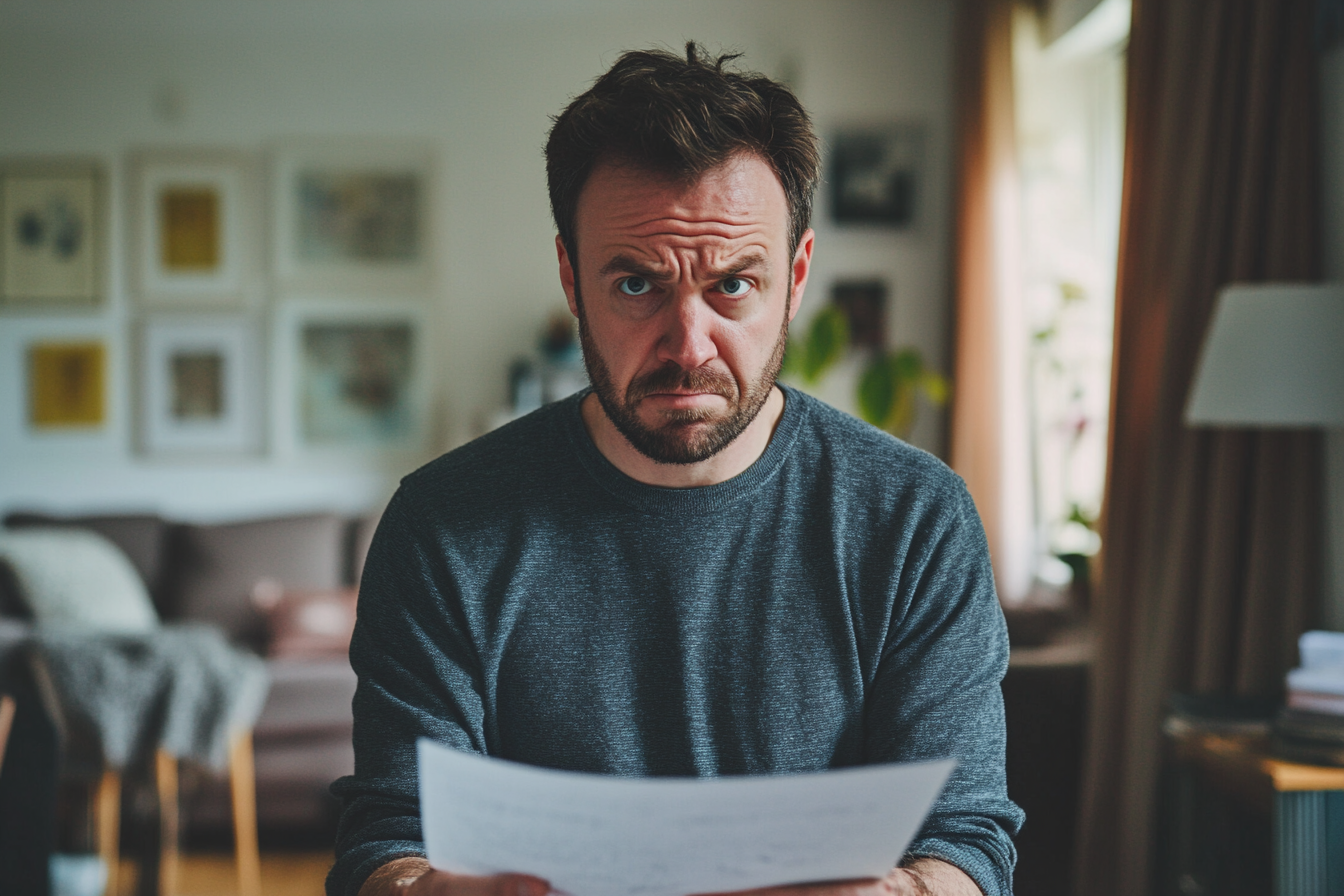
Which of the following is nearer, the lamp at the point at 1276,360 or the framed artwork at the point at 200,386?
the lamp at the point at 1276,360

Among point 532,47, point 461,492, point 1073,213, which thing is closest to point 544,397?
point 532,47

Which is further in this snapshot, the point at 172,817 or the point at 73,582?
the point at 73,582

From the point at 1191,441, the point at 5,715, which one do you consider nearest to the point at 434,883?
the point at 5,715

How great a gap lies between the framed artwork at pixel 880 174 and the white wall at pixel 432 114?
0.19 ft

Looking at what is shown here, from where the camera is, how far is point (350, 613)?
148 inches

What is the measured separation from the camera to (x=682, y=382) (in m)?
1.02

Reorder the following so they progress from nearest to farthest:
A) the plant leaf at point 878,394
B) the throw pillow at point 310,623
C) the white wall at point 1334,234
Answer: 1. the white wall at point 1334,234
2. the throw pillow at point 310,623
3. the plant leaf at point 878,394

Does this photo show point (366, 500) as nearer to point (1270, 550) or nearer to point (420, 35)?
point (420, 35)

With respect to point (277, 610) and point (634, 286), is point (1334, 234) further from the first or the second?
point (277, 610)

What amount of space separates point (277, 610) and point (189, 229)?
178 centimetres

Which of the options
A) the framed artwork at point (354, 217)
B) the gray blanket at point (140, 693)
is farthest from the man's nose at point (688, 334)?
the framed artwork at point (354, 217)

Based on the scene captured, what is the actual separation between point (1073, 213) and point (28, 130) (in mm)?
4102

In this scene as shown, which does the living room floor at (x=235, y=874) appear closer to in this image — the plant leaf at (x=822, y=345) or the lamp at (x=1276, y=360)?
the plant leaf at (x=822, y=345)

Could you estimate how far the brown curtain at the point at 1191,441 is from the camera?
6.96 feet
